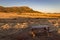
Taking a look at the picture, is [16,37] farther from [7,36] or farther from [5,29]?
[5,29]

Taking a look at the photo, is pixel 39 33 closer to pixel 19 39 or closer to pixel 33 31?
pixel 33 31

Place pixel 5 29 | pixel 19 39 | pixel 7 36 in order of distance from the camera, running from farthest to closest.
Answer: pixel 5 29 → pixel 7 36 → pixel 19 39

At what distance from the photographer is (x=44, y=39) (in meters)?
10.5

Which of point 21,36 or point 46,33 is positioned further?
point 46,33

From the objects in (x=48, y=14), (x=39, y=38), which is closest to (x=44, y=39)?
(x=39, y=38)

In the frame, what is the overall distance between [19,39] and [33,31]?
1.45 metres

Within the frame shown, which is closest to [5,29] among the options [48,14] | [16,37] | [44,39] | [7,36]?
[7,36]

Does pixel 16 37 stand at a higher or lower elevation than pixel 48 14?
higher

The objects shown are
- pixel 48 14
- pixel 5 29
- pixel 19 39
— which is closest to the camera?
pixel 19 39

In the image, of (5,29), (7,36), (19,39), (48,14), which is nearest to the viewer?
(19,39)

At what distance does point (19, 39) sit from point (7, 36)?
126 centimetres

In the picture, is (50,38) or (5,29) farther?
(5,29)

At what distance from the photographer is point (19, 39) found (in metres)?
10.2

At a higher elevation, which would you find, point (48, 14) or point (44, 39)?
point (44, 39)
